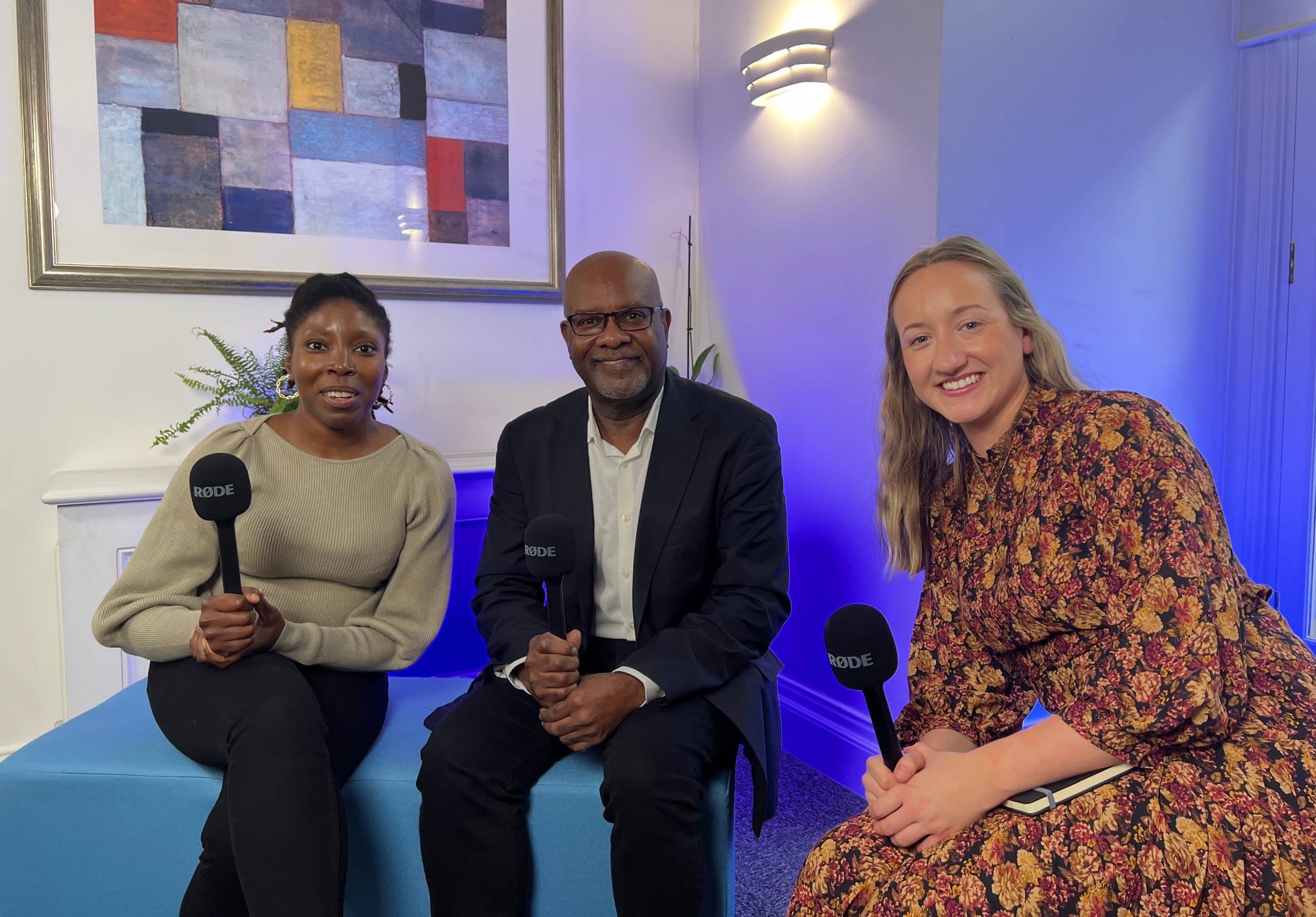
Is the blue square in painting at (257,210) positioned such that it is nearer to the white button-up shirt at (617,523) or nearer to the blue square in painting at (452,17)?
the blue square in painting at (452,17)

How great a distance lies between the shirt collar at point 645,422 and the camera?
2031 mm

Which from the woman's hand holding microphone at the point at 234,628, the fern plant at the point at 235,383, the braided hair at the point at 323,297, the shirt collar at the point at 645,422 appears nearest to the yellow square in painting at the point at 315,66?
the fern plant at the point at 235,383

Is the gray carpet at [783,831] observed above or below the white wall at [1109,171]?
below

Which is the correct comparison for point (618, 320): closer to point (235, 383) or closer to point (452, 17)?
point (235, 383)

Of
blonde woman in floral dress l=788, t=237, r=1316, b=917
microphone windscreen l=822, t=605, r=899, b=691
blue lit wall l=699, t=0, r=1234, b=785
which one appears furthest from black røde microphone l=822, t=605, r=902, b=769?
blue lit wall l=699, t=0, r=1234, b=785

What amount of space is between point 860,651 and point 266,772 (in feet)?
3.38

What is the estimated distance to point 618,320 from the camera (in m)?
1.98

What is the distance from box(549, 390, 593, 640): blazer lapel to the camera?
6.49ft

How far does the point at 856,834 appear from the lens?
138 cm

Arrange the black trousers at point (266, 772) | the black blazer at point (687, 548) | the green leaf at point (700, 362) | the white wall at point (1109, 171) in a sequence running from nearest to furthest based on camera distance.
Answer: the black trousers at point (266, 772), the black blazer at point (687, 548), the white wall at point (1109, 171), the green leaf at point (700, 362)

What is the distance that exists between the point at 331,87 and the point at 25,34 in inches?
33.3

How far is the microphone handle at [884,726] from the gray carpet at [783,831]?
84 centimetres

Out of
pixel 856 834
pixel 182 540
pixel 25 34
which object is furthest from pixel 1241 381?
pixel 25 34

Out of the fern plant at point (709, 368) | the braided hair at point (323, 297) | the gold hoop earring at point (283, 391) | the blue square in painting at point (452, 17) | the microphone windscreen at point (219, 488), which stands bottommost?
the microphone windscreen at point (219, 488)
